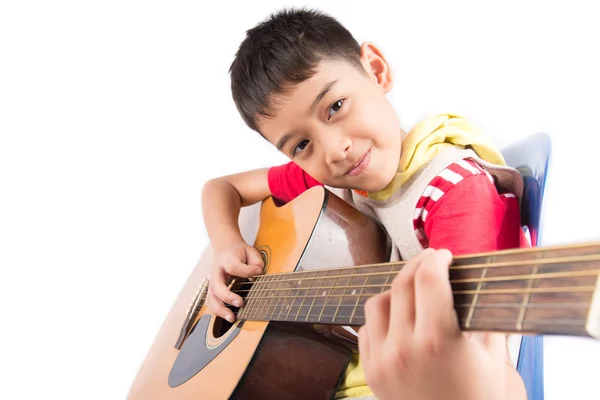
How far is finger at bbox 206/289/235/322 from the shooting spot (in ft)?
3.30

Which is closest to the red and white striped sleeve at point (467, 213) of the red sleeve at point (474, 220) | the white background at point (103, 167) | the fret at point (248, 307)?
the red sleeve at point (474, 220)

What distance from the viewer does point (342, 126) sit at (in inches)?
33.5

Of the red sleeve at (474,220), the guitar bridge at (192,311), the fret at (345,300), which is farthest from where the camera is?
the guitar bridge at (192,311)

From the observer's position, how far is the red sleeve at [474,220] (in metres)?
0.73

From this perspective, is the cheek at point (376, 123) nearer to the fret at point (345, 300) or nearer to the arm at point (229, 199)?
the fret at point (345, 300)

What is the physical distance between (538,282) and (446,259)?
3.5 inches

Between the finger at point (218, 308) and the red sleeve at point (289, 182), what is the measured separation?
0.33 metres

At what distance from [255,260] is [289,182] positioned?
265 mm

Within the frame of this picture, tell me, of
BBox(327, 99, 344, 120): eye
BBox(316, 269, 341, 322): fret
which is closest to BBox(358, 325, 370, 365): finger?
BBox(316, 269, 341, 322): fret

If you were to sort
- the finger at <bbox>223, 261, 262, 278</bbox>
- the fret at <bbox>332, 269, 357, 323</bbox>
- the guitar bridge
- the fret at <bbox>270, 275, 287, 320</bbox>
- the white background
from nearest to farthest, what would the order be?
1. the fret at <bbox>332, 269, 357, 323</bbox>
2. the fret at <bbox>270, 275, 287, 320</bbox>
3. the finger at <bbox>223, 261, 262, 278</bbox>
4. the guitar bridge
5. the white background

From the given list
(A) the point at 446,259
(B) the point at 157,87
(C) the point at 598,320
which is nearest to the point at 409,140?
(A) the point at 446,259

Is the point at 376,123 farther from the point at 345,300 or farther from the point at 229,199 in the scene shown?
the point at 229,199

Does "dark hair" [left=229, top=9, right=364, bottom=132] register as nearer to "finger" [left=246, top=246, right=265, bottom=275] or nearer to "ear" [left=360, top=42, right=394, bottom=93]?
"ear" [left=360, top=42, right=394, bottom=93]

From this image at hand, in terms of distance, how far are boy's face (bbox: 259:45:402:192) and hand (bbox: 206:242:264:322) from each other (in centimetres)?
28
